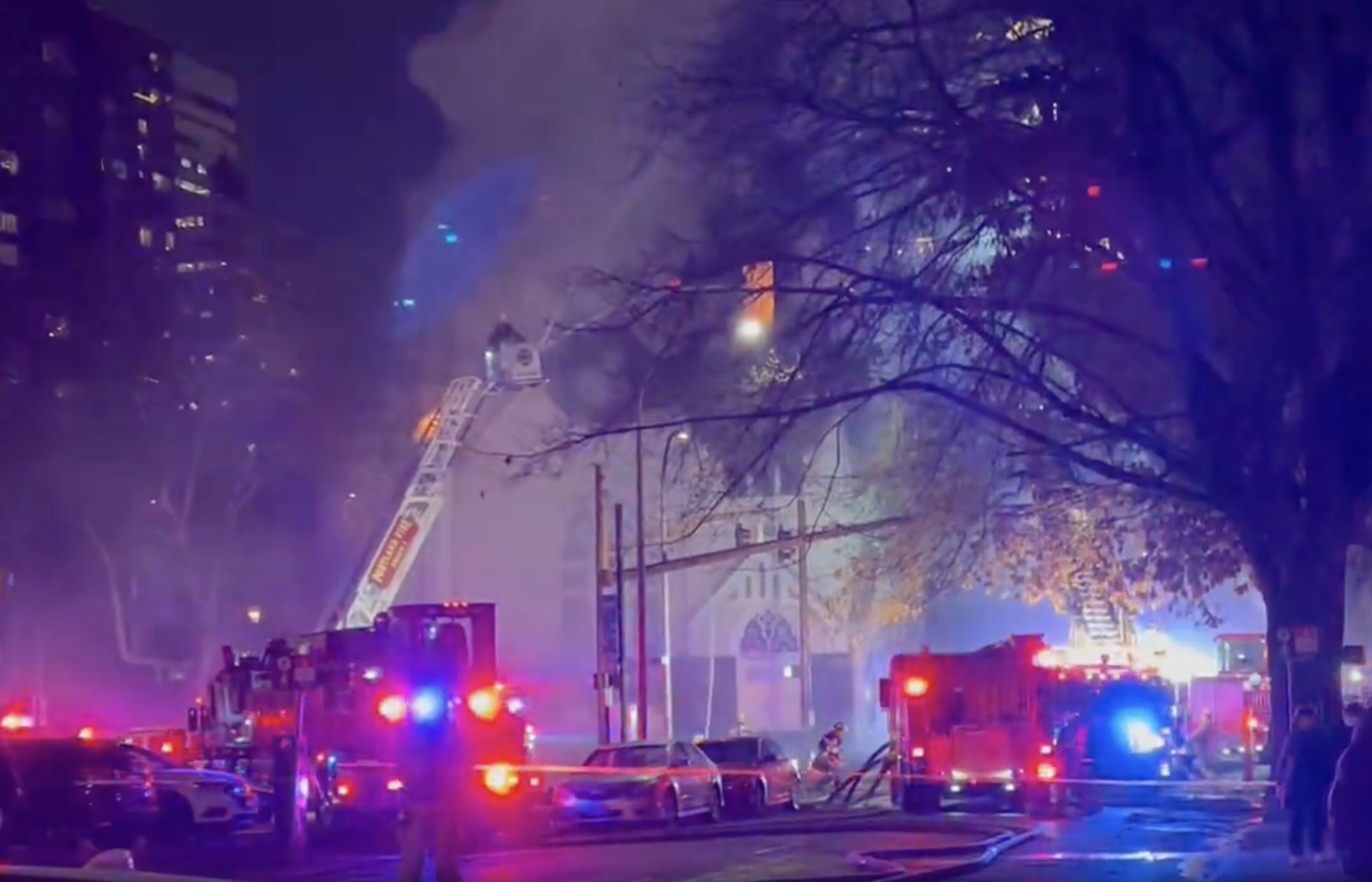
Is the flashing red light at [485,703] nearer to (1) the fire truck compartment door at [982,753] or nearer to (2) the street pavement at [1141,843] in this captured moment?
(2) the street pavement at [1141,843]

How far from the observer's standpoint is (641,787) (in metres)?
25.6

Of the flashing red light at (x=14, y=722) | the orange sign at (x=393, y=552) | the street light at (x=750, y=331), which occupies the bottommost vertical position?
the flashing red light at (x=14, y=722)

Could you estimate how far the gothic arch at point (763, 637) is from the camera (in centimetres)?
6094

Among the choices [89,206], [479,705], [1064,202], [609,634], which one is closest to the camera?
[1064,202]

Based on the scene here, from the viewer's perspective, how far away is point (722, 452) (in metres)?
20.1

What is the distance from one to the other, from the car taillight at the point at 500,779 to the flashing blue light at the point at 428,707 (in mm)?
10135

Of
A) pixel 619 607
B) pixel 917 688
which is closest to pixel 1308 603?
pixel 917 688

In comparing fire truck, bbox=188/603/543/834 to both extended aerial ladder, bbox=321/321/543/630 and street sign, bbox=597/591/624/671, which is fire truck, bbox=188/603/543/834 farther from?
extended aerial ladder, bbox=321/321/543/630

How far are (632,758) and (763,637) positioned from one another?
113 ft

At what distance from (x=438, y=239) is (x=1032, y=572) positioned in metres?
31.8

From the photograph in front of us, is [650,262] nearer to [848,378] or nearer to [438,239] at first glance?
[848,378]

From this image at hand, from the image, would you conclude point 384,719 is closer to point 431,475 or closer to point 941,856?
point 941,856

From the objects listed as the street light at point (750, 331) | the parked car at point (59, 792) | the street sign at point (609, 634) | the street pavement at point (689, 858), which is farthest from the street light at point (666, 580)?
the parked car at point (59, 792)

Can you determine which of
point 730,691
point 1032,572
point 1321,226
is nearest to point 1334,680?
point 1321,226
